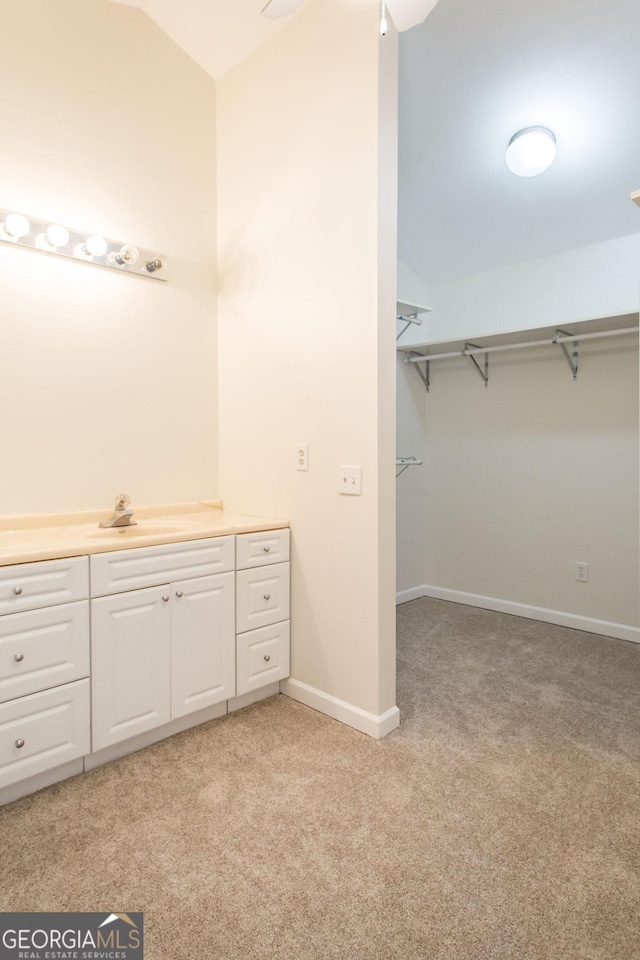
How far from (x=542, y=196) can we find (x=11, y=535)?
305 cm

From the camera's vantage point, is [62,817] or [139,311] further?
[139,311]

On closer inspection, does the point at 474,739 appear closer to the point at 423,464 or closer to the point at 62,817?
the point at 62,817

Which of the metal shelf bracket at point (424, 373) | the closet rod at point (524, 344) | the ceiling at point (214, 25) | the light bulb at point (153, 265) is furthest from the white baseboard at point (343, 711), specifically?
the ceiling at point (214, 25)

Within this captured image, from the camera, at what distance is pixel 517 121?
2.41m

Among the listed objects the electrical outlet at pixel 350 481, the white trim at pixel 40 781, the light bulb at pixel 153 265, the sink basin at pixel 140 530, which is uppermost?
the light bulb at pixel 153 265

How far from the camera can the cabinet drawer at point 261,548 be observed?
2176 mm

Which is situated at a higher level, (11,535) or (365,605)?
(11,535)

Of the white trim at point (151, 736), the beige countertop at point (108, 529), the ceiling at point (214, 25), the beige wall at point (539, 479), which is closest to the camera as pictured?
the beige countertop at point (108, 529)

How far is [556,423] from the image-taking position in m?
3.29

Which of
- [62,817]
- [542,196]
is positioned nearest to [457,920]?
[62,817]

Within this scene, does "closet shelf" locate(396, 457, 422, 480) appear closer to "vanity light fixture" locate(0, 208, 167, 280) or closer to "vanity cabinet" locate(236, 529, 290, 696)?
"vanity cabinet" locate(236, 529, 290, 696)

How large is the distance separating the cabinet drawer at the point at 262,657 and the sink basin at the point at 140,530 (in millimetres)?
557

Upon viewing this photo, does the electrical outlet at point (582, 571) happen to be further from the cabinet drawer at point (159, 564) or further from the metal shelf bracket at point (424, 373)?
the cabinet drawer at point (159, 564)

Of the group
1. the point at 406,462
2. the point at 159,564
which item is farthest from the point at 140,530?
the point at 406,462
